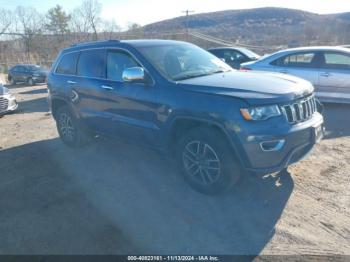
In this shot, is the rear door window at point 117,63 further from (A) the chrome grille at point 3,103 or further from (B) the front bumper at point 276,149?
(A) the chrome grille at point 3,103

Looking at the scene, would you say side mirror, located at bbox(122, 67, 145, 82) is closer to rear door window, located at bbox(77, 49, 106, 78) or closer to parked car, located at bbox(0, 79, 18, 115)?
rear door window, located at bbox(77, 49, 106, 78)

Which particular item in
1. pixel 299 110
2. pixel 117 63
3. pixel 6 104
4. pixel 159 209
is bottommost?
pixel 159 209

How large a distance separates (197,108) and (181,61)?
117 centimetres

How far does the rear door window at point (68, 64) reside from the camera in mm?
5527

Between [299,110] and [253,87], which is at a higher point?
[253,87]

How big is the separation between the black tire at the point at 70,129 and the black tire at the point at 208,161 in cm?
244

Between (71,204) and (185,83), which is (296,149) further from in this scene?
(71,204)

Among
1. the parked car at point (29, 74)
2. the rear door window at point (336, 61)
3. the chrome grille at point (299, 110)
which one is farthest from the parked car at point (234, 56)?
the parked car at point (29, 74)

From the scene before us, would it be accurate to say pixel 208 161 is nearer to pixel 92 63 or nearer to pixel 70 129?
pixel 92 63

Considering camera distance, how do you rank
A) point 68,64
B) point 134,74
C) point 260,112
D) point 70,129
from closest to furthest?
point 260,112 → point 134,74 → point 68,64 → point 70,129

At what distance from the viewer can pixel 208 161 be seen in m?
3.74

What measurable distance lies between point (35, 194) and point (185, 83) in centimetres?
246

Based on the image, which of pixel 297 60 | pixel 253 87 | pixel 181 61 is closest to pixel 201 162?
pixel 253 87

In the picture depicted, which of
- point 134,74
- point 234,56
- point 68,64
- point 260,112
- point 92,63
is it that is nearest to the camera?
point 260,112
